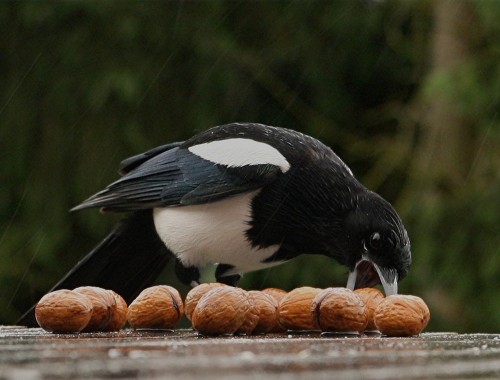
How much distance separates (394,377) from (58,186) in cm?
494

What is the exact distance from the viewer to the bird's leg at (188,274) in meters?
4.17

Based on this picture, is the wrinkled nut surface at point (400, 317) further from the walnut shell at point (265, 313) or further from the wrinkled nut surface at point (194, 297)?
the wrinkled nut surface at point (194, 297)

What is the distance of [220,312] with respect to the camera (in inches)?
102

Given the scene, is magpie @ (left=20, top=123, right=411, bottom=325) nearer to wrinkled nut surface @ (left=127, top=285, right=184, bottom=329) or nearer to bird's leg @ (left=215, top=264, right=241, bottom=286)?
bird's leg @ (left=215, top=264, right=241, bottom=286)

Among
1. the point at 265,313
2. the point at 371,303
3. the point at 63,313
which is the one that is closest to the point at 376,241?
the point at 371,303

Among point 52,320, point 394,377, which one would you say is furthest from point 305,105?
point 394,377

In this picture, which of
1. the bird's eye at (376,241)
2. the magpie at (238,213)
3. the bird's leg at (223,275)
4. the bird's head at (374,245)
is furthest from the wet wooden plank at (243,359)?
the bird's leg at (223,275)

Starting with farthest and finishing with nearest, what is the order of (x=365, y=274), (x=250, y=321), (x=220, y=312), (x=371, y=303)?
1. (x=365, y=274)
2. (x=371, y=303)
3. (x=250, y=321)
4. (x=220, y=312)

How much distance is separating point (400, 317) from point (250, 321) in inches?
14.7

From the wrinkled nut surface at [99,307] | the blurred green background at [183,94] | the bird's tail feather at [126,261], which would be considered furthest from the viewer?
the blurred green background at [183,94]

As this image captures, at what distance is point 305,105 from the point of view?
645cm

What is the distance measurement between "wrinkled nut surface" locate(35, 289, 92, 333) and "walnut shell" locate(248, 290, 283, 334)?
43 cm

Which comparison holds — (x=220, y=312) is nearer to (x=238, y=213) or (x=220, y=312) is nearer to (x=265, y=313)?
(x=265, y=313)

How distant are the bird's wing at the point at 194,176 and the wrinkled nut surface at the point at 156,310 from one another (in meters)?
1.09
